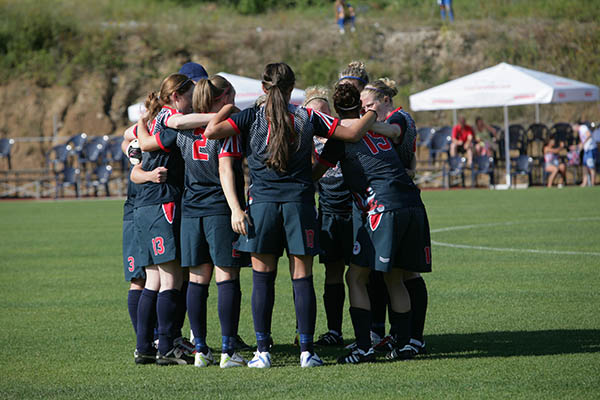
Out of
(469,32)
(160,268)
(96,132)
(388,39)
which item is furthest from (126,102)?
(160,268)

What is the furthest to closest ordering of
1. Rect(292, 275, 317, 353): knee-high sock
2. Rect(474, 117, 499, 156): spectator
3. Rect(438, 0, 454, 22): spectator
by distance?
Rect(438, 0, 454, 22): spectator
Rect(474, 117, 499, 156): spectator
Rect(292, 275, 317, 353): knee-high sock

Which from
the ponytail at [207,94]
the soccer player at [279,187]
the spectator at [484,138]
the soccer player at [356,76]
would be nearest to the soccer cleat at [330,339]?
the soccer player at [279,187]

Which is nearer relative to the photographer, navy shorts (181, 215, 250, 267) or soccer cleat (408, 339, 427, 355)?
navy shorts (181, 215, 250, 267)

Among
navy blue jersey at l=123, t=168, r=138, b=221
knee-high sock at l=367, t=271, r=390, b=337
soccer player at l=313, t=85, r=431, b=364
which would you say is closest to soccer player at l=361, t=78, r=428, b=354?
soccer player at l=313, t=85, r=431, b=364

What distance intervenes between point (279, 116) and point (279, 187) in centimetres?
45

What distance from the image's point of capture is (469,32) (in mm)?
37062

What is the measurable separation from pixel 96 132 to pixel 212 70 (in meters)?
5.44

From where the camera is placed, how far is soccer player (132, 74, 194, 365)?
228 inches

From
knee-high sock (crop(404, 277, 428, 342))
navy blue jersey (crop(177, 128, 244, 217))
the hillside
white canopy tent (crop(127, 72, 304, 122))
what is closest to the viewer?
navy blue jersey (crop(177, 128, 244, 217))

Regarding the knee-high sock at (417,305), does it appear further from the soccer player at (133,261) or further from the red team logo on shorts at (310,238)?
the soccer player at (133,261)

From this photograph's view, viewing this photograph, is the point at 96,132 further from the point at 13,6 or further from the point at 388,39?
the point at 388,39

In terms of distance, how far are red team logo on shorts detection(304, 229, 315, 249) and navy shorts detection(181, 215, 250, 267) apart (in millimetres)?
511

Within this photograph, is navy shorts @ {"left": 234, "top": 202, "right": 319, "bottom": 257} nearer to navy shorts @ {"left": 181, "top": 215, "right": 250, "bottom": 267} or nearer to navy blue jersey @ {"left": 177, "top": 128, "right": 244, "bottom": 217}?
navy shorts @ {"left": 181, "top": 215, "right": 250, "bottom": 267}

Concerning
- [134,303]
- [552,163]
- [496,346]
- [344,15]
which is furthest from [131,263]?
[344,15]
